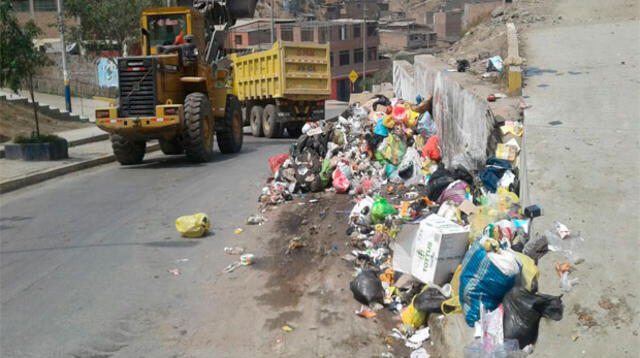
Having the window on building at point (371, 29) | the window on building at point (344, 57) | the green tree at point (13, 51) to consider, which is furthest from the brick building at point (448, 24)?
the green tree at point (13, 51)

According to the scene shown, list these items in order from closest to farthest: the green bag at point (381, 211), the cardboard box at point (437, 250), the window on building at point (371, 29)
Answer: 1. the cardboard box at point (437, 250)
2. the green bag at point (381, 211)
3. the window on building at point (371, 29)

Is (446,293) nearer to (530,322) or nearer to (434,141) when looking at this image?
(530,322)

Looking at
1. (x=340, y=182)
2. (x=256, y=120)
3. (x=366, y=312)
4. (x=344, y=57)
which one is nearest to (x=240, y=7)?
(x=256, y=120)

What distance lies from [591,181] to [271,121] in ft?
50.1

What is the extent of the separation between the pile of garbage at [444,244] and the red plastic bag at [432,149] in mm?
15

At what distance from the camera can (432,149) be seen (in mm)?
10492

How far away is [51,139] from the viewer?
1566cm

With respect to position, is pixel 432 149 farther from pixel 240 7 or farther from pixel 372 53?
pixel 372 53

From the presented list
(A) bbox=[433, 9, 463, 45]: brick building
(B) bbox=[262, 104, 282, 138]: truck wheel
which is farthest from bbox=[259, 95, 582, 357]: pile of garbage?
(A) bbox=[433, 9, 463, 45]: brick building

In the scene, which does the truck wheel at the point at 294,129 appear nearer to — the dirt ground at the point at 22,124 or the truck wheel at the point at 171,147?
the truck wheel at the point at 171,147

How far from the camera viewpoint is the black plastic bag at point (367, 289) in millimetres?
6270

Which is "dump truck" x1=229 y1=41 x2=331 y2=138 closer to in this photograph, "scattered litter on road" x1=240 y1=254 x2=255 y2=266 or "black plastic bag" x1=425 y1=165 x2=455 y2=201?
"black plastic bag" x1=425 y1=165 x2=455 y2=201

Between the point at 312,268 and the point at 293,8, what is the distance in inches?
2884

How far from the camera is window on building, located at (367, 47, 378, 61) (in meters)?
61.8
